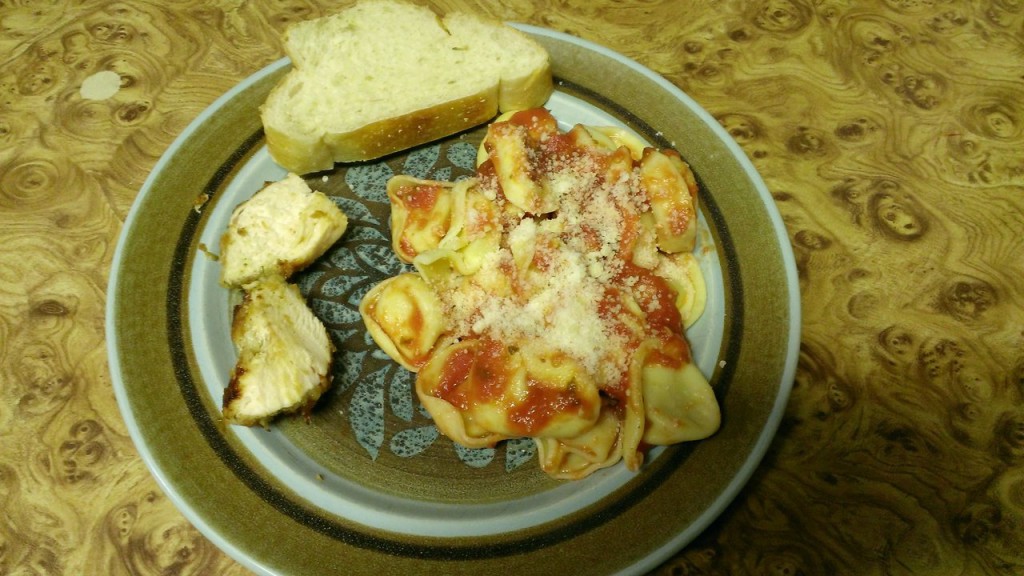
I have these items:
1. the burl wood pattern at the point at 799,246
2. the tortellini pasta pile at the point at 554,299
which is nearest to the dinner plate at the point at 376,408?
the tortellini pasta pile at the point at 554,299

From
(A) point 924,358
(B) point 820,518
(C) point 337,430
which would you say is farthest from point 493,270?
(A) point 924,358

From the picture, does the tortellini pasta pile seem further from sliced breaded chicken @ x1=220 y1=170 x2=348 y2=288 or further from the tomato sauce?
sliced breaded chicken @ x1=220 y1=170 x2=348 y2=288

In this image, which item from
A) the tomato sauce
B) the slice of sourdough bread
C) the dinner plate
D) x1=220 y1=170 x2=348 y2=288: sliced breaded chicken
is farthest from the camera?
the slice of sourdough bread

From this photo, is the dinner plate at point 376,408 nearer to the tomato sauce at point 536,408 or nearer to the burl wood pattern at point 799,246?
the tomato sauce at point 536,408

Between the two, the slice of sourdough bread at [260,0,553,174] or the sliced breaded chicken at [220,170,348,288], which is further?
the slice of sourdough bread at [260,0,553,174]

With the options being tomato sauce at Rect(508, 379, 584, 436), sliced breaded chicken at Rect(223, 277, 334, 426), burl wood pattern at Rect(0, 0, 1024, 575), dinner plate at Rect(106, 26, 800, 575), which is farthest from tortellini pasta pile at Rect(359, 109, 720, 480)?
burl wood pattern at Rect(0, 0, 1024, 575)

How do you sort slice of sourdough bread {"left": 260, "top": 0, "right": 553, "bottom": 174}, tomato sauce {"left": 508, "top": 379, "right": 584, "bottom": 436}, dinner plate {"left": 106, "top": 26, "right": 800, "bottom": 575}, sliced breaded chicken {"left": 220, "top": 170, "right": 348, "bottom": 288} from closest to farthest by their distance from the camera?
dinner plate {"left": 106, "top": 26, "right": 800, "bottom": 575}, tomato sauce {"left": 508, "top": 379, "right": 584, "bottom": 436}, sliced breaded chicken {"left": 220, "top": 170, "right": 348, "bottom": 288}, slice of sourdough bread {"left": 260, "top": 0, "right": 553, "bottom": 174}

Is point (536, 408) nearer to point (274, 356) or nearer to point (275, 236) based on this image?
point (274, 356)

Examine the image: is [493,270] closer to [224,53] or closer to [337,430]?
[337,430]
